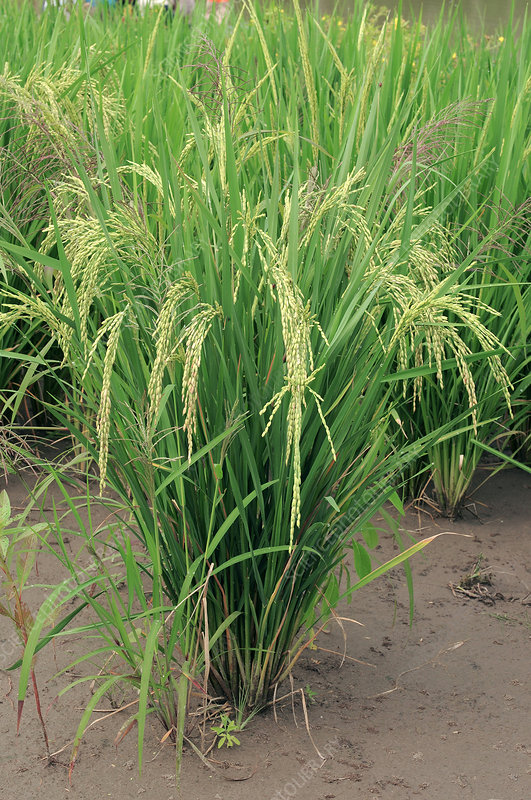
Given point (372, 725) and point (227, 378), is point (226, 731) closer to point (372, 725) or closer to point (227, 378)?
point (372, 725)

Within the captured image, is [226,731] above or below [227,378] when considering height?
below

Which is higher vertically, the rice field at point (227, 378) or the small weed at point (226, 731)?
the rice field at point (227, 378)

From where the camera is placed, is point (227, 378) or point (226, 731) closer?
point (227, 378)

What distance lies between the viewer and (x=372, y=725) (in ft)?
5.23

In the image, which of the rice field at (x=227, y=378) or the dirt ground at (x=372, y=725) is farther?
the dirt ground at (x=372, y=725)

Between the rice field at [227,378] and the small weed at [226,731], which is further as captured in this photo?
the small weed at [226,731]

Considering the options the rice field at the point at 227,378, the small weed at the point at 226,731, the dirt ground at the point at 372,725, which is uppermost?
the rice field at the point at 227,378

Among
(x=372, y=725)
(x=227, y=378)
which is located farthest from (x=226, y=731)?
Result: (x=227, y=378)

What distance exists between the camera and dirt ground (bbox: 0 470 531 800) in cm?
145

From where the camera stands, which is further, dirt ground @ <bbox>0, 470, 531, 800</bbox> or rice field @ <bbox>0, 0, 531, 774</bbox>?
dirt ground @ <bbox>0, 470, 531, 800</bbox>

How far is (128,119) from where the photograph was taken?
2229 mm

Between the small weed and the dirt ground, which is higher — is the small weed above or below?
above

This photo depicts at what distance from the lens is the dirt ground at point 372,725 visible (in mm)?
1449

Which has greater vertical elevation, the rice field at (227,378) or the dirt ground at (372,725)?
the rice field at (227,378)
